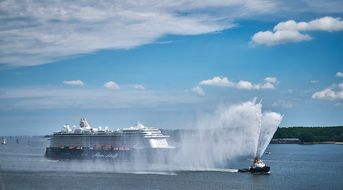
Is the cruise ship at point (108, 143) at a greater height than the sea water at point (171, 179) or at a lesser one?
greater

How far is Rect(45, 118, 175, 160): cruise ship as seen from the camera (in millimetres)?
86562

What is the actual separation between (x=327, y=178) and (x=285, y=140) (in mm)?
133903

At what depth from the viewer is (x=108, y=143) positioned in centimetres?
9350

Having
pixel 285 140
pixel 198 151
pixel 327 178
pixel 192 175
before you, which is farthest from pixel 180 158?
pixel 285 140

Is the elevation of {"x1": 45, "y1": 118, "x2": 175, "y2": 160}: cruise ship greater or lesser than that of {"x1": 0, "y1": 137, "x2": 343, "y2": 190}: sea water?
greater

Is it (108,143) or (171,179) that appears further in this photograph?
(108,143)

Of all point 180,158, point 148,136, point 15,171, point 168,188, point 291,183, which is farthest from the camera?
point 148,136

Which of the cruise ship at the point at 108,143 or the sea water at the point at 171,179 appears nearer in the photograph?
the sea water at the point at 171,179

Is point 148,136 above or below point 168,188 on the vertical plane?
above

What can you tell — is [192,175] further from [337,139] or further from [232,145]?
[337,139]

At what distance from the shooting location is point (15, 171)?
6675 centimetres

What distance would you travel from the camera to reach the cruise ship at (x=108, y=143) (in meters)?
86.6

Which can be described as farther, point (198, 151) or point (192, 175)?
point (198, 151)

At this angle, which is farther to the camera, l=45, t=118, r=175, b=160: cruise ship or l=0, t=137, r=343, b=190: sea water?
l=45, t=118, r=175, b=160: cruise ship
